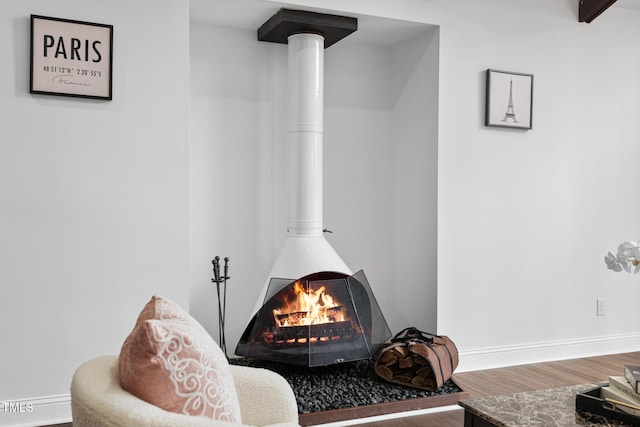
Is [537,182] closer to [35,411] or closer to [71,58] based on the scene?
[71,58]

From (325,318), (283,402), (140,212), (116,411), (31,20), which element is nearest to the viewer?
(116,411)

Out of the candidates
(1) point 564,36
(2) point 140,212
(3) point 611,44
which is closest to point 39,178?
(2) point 140,212

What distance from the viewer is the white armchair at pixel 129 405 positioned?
1.20 meters

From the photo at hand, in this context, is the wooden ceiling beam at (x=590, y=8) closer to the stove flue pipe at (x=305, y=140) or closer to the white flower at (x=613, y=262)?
the stove flue pipe at (x=305, y=140)

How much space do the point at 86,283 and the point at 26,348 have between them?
40 cm

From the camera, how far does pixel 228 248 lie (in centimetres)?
373

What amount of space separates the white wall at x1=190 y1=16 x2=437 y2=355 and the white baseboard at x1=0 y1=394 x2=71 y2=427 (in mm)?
983

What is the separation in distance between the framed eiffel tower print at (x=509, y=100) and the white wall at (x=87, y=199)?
1.93 meters

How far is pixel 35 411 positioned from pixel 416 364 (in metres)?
1.92

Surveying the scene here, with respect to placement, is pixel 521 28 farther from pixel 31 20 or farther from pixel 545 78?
pixel 31 20

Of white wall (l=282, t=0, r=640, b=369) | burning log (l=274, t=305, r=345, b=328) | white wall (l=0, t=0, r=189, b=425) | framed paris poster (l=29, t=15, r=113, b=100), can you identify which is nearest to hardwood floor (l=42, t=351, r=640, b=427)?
white wall (l=282, t=0, r=640, b=369)

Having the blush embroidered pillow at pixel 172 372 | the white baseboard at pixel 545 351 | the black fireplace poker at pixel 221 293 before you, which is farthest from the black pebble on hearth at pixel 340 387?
the blush embroidered pillow at pixel 172 372

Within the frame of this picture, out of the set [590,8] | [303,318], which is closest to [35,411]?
[303,318]

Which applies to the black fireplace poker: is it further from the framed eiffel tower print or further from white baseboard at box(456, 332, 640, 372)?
the framed eiffel tower print
